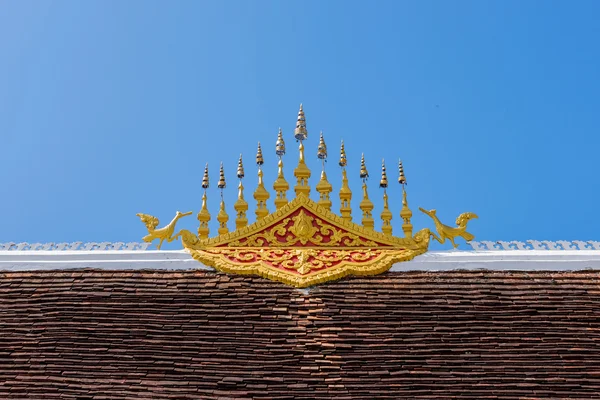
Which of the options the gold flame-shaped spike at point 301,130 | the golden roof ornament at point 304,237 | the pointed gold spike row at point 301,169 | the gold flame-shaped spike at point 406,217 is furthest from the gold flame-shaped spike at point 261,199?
the gold flame-shaped spike at point 406,217

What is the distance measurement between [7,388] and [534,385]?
221 inches

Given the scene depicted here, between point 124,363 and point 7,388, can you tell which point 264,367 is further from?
point 7,388

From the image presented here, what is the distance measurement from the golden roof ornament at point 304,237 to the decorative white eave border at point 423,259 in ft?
0.76

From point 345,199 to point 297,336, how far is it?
2.58m

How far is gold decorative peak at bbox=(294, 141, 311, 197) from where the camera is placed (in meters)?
9.23

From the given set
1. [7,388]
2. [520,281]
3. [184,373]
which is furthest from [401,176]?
[7,388]

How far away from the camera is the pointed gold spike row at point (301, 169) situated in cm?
924

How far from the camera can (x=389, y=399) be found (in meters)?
6.57

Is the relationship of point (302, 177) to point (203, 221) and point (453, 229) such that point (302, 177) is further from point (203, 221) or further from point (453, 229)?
point (453, 229)

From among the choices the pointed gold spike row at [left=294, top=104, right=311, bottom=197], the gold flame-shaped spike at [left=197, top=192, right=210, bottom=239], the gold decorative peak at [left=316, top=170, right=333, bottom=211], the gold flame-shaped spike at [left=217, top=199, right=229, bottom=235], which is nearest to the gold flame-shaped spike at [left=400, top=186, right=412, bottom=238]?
the gold decorative peak at [left=316, top=170, right=333, bottom=211]

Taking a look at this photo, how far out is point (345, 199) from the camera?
9328mm

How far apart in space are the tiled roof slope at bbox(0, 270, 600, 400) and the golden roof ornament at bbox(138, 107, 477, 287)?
0.80 feet

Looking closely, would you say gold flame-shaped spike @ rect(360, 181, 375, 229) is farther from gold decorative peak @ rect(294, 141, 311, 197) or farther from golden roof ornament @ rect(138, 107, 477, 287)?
gold decorative peak @ rect(294, 141, 311, 197)

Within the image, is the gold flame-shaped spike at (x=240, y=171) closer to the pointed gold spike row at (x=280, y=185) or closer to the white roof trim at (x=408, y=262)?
the pointed gold spike row at (x=280, y=185)
